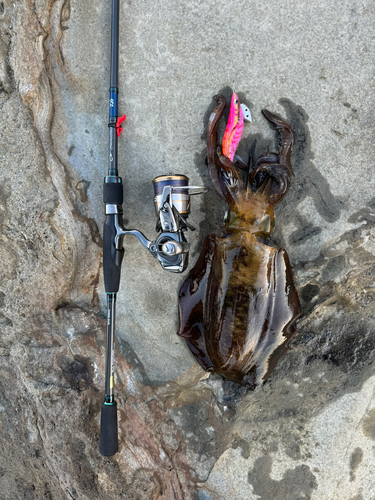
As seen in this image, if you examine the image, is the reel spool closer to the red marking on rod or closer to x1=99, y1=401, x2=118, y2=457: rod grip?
the red marking on rod

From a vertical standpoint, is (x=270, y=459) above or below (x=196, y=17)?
below

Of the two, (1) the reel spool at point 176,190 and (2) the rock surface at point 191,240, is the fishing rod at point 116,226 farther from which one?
(2) the rock surface at point 191,240

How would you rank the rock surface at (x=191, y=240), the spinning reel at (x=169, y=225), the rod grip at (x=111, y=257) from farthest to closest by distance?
the rock surface at (x=191, y=240)
the rod grip at (x=111, y=257)
the spinning reel at (x=169, y=225)

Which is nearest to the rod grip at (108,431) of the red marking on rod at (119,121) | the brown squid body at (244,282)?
the brown squid body at (244,282)

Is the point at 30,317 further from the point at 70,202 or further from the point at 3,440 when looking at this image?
the point at 3,440

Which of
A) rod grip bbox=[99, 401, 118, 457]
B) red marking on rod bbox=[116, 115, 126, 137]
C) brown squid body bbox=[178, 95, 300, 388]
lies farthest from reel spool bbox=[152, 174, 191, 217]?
rod grip bbox=[99, 401, 118, 457]

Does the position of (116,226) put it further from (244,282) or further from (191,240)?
(244,282)

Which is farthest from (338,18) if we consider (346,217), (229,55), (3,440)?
(3,440)
